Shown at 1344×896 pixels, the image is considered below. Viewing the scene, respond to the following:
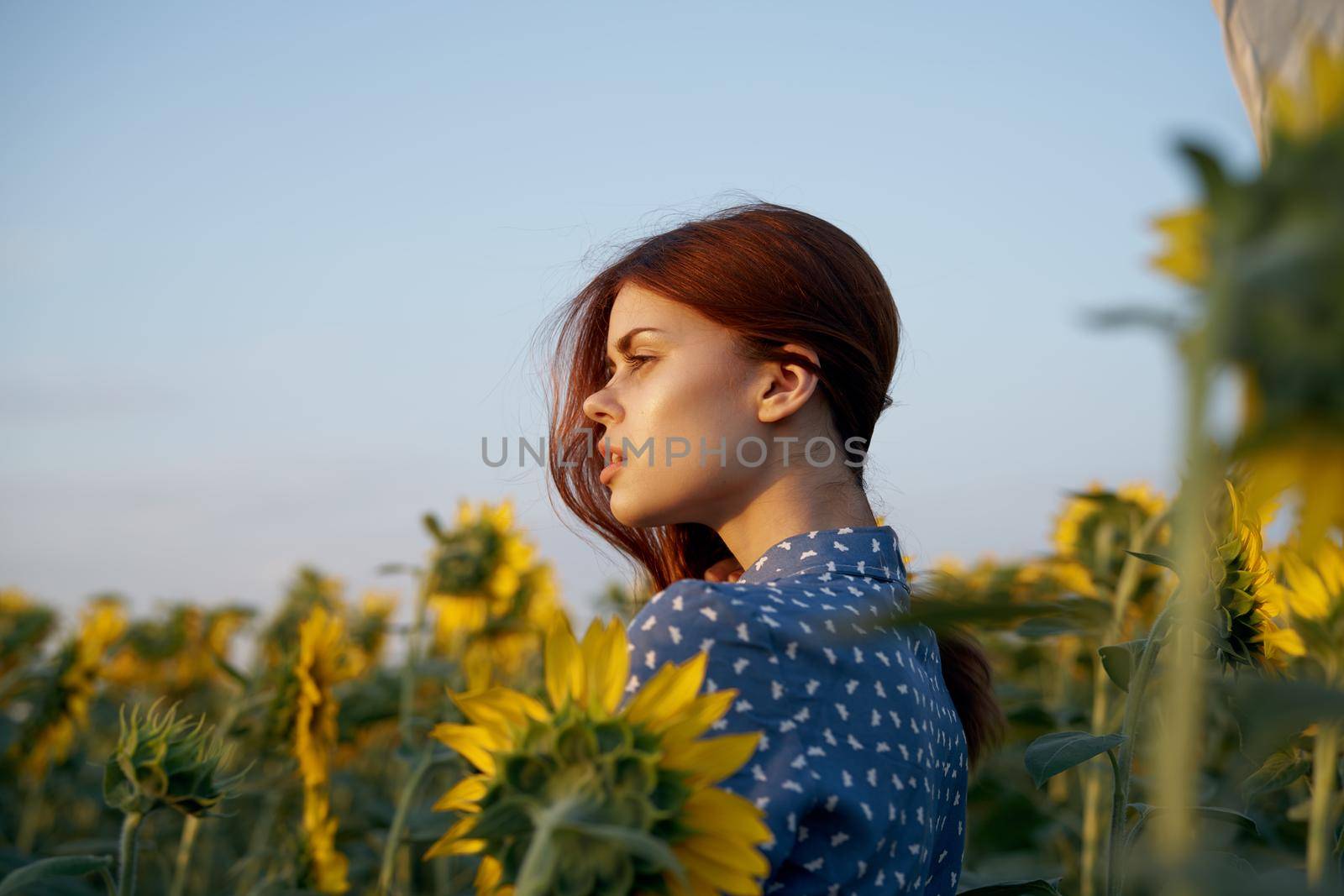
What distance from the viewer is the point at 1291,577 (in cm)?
142

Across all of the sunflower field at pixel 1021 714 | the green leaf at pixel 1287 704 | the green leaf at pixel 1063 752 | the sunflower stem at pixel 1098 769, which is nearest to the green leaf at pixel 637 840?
the sunflower field at pixel 1021 714

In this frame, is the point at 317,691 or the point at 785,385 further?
the point at 317,691

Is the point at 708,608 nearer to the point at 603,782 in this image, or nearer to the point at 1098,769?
the point at 603,782

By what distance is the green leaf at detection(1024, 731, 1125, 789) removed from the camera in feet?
4.27

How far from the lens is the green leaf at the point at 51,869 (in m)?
1.49

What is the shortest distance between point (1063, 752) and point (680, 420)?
2.24 ft

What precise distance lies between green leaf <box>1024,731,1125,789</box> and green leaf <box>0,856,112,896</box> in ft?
4.12

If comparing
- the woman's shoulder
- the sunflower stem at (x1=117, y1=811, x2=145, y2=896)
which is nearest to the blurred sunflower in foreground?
the woman's shoulder

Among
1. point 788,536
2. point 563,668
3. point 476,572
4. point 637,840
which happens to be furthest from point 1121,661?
point 476,572

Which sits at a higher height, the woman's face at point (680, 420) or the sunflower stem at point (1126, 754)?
the woman's face at point (680, 420)

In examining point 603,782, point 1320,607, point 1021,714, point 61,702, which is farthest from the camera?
point 61,702

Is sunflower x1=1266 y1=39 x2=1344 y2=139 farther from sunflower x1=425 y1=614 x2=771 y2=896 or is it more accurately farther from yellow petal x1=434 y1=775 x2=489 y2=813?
yellow petal x1=434 y1=775 x2=489 y2=813

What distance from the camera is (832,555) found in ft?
5.22

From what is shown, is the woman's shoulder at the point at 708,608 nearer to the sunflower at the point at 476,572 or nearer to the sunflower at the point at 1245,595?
the sunflower at the point at 1245,595
